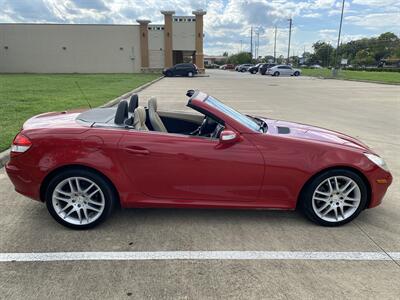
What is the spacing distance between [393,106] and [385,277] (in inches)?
545

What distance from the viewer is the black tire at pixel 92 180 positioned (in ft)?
11.8

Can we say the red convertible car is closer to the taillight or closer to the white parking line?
the taillight

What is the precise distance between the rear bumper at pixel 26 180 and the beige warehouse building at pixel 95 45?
45523 mm

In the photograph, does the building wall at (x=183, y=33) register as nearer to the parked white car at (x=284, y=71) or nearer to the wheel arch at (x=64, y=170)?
the parked white car at (x=284, y=71)

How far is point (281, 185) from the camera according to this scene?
370 centimetres

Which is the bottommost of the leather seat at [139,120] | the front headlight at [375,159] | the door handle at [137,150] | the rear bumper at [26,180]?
the rear bumper at [26,180]

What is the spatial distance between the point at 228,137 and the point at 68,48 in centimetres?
4814

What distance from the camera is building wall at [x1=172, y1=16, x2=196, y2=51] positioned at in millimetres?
47312

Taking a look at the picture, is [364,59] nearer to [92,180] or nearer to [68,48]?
[68,48]

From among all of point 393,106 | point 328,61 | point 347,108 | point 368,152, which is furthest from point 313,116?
point 328,61

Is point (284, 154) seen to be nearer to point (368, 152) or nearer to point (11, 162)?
point (368, 152)

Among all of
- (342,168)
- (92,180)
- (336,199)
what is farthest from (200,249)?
(342,168)

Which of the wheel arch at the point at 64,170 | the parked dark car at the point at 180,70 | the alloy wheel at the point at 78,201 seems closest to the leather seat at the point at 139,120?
the wheel arch at the point at 64,170

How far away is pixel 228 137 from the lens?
3.56m
